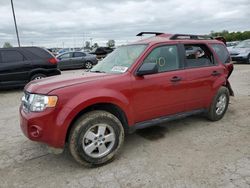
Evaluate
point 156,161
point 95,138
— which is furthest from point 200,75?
point 95,138

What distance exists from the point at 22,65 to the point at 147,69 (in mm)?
7164

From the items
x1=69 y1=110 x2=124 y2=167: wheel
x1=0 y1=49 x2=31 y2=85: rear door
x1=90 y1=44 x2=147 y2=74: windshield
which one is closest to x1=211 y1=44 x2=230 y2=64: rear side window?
x1=90 y1=44 x2=147 y2=74: windshield

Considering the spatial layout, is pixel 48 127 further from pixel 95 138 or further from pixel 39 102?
pixel 95 138

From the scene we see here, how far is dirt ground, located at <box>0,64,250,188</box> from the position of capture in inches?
126

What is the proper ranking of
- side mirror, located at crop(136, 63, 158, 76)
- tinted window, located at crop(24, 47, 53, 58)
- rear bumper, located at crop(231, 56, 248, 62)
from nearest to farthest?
side mirror, located at crop(136, 63, 158, 76)
tinted window, located at crop(24, 47, 53, 58)
rear bumper, located at crop(231, 56, 248, 62)

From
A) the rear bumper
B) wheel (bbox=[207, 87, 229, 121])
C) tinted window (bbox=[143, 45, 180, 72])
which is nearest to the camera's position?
tinted window (bbox=[143, 45, 180, 72])

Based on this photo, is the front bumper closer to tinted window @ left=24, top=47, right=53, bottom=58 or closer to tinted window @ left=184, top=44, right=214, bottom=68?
tinted window @ left=184, top=44, right=214, bottom=68

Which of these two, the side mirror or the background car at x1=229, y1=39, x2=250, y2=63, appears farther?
the background car at x1=229, y1=39, x2=250, y2=63

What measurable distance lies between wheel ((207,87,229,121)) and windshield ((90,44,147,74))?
1996mm

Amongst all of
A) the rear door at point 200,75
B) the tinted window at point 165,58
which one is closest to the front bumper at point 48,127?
the tinted window at point 165,58

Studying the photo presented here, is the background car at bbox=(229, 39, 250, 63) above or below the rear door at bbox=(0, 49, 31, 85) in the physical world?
below

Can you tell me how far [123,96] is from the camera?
3.74 m

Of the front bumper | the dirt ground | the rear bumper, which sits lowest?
the rear bumper

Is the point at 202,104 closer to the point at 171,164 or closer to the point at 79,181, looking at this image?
the point at 171,164
